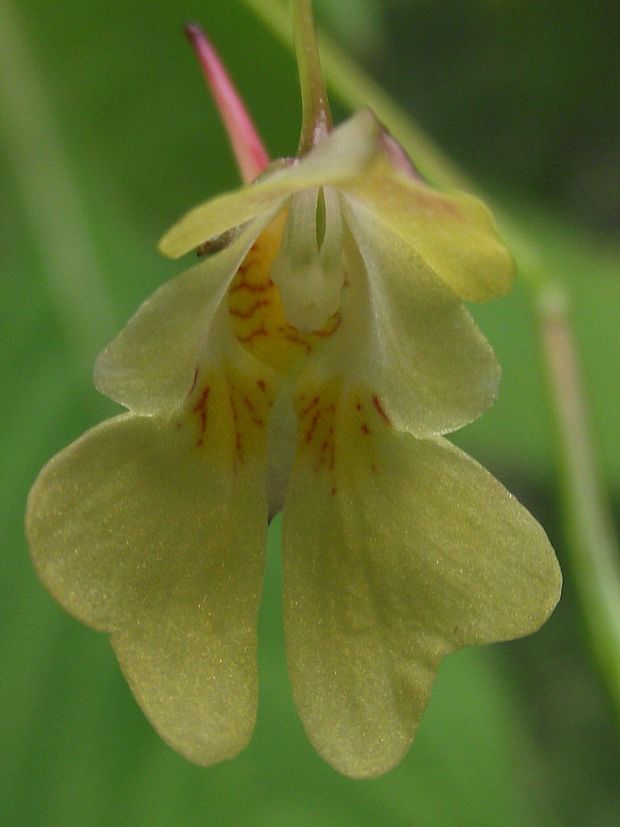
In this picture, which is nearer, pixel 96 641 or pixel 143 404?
pixel 143 404

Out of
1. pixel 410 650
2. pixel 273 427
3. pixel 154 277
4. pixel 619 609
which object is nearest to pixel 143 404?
pixel 273 427

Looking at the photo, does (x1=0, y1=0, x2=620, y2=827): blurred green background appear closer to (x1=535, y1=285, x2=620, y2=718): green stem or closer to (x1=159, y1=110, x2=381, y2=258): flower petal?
(x1=535, y1=285, x2=620, y2=718): green stem

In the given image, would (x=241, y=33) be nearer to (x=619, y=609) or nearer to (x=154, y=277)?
(x=154, y=277)

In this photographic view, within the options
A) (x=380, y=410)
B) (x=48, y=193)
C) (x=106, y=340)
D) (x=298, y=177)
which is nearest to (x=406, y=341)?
(x=380, y=410)

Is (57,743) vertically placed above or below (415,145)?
below

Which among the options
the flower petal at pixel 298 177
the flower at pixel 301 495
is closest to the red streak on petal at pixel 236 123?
the flower at pixel 301 495

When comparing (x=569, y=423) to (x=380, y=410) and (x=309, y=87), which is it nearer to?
(x=380, y=410)

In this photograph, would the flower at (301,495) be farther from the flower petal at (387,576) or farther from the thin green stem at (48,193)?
the thin green stem at (48,193)
